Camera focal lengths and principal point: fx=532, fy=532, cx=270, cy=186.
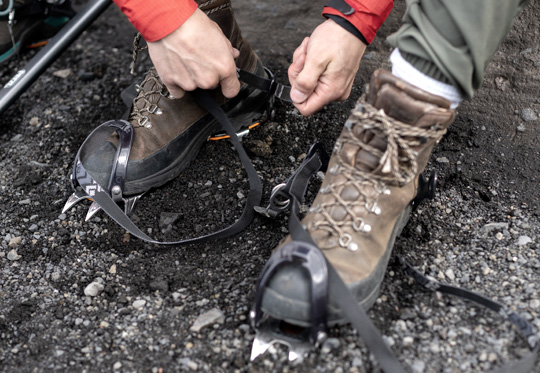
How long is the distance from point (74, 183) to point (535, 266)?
4.71ft

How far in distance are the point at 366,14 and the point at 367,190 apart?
55 centimetres

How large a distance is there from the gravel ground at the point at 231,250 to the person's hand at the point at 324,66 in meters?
0.35

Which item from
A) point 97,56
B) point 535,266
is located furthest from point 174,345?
point 97,56

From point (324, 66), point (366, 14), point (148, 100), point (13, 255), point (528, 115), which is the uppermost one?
point (366, 14)

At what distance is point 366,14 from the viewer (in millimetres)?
1531

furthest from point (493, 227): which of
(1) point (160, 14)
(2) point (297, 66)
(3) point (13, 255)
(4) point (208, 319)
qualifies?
(3) point (13, 255)

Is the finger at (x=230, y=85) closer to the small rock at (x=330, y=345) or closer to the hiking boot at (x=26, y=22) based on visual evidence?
the small rock at (x=330, y=345)

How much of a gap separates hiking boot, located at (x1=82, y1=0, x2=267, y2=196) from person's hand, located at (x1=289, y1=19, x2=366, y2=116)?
0.37 meters

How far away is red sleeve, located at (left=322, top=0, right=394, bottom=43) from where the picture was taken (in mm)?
1524

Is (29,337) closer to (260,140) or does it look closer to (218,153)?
(218,153)

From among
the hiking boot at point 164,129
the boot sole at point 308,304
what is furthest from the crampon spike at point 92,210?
the boot sole at point 308,304

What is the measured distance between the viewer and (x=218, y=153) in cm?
197

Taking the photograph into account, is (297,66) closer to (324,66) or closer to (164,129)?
(324,66)

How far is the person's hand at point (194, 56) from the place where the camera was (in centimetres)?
148
